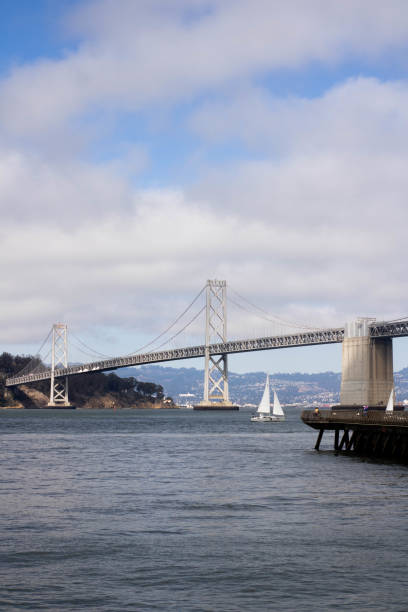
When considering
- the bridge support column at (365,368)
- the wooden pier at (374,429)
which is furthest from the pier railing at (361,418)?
the bridge support column at (365,368)

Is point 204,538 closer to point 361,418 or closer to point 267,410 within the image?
point 361,418

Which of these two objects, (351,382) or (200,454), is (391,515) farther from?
(351,382)

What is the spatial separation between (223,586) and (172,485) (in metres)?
16.6

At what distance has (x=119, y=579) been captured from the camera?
1709 centimetres


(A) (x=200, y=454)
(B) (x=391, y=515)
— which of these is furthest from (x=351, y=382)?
(B) (x=391, y=515)

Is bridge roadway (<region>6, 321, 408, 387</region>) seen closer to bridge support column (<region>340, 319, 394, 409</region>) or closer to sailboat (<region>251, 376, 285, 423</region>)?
bridge support column (<region>340, 319, 394, 409</region>)

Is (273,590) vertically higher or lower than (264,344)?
lower

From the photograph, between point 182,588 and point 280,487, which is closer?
point 182,588

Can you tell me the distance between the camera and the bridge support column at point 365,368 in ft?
419

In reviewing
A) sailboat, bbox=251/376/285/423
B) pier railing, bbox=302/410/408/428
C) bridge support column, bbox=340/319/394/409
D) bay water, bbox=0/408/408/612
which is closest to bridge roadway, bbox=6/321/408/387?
bridge support column, bbox=340/319/394/409

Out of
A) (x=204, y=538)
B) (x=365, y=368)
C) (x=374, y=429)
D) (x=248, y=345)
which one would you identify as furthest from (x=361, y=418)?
(x=248, y=345)

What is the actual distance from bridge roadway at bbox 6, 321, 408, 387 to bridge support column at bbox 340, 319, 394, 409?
6.52 feet

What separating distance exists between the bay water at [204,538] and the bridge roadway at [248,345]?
301 ft

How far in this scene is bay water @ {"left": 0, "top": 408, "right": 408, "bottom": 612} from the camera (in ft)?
51.9
